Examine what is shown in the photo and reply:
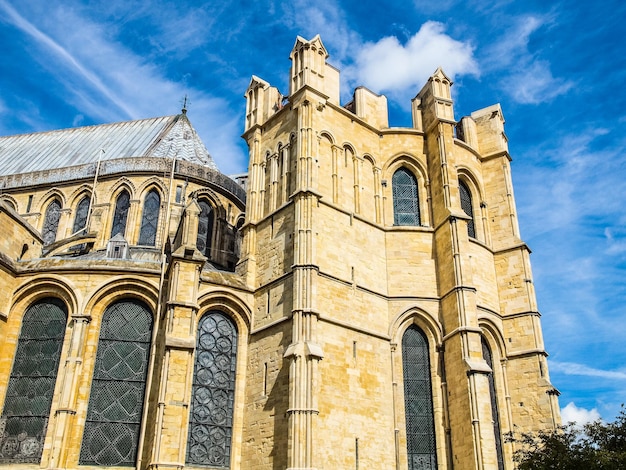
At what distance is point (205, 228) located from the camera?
2562 cm

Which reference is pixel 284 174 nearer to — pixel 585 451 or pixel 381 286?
pixel 381 286

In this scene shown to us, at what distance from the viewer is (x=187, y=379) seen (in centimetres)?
1689

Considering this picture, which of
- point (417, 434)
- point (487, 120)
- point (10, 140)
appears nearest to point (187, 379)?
point (417, 434)

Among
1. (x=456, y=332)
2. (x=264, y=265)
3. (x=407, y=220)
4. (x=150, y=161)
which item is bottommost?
(x=456, y=332)

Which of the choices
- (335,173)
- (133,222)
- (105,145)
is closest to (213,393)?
(335,173)

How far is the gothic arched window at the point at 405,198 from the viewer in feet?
72.4

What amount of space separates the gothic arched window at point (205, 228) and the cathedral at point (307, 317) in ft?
0.85

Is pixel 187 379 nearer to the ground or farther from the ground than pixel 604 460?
farther from the ground

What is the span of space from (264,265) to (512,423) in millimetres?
9189

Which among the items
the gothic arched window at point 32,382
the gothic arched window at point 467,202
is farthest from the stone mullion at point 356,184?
the gothic arched window at point 32,382

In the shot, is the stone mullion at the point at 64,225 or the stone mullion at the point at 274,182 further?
the stone mullion at the point at 64,225

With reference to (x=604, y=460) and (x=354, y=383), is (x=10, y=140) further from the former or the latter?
(x=604, y=460)

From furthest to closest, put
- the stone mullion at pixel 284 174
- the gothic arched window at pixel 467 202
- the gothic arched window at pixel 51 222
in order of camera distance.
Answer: the gothic arched window at pixel 51 222, the gothic arched window at pixel 467 202, the stone mullion at pixel 284 174

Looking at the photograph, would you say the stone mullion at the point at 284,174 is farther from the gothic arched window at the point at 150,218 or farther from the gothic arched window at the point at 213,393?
the gothic arched window at the point at 150,218
